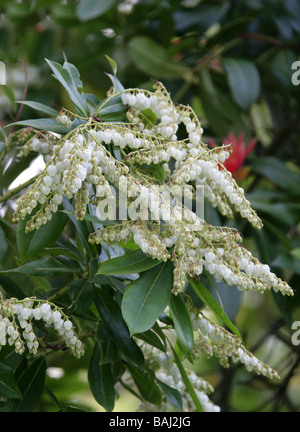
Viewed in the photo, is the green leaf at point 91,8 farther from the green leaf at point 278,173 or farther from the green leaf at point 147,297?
the green leaf at point 147,297

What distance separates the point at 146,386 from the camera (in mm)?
1095

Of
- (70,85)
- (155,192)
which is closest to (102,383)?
(155,192)

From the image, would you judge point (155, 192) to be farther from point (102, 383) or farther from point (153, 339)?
point (102, 383)

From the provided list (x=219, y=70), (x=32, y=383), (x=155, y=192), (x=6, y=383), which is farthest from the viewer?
(x=219, y=70)

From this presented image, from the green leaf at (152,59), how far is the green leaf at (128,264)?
45.8 inches

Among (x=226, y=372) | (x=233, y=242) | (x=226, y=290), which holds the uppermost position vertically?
(x=233, y=242)

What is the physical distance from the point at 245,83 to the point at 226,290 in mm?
728

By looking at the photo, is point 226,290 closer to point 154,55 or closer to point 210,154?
point 210,154

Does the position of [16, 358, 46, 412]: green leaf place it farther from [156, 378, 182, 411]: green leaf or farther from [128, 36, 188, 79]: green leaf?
[128, 36, 188, 79]: green leaf

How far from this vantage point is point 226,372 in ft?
6.95

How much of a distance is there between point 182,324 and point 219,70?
141cm

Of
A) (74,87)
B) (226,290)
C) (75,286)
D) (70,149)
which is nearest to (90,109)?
(74,87)

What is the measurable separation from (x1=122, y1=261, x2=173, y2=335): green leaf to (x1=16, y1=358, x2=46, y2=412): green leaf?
284mm

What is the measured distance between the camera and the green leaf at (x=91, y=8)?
6.35 ft
